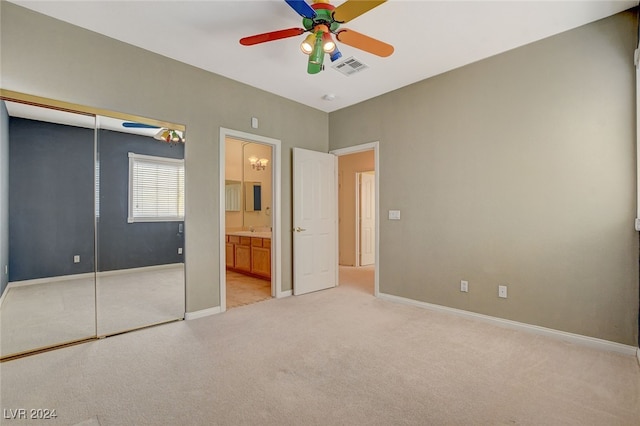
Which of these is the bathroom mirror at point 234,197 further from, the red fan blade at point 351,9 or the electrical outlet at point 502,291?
the electrical outlet at point 502,291

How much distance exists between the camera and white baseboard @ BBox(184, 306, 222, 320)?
348 cm

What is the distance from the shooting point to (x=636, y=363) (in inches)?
96.6

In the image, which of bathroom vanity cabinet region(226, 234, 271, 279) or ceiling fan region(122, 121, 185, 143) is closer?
ceiling fan region(122, 121, 185, 143)

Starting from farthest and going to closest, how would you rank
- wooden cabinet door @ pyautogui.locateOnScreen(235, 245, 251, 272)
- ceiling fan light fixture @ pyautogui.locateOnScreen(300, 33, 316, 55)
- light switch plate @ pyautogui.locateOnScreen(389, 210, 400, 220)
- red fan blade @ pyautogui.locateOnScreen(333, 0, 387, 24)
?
wooden cabinet door @ pyautogui.locateOnScreen(235, 245, 251, 272), light switch plate @ pyautogui.locateOnScreen(389, 210, 400, 220), ceiling fan light fixture @ pyautogui.locateOnScreen(300, 33, 316, 55), red fan blade @ pyautogui.locateOnScreen(333, 0, 387, 24)

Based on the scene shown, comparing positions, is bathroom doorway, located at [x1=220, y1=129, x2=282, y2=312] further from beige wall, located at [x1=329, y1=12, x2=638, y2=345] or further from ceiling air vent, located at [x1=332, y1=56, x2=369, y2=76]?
beige wall, located at [x1=329, y1=12, x2=638, y2=345]

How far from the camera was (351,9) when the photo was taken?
2092 millimetres

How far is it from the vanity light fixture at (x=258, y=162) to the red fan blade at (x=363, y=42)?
13.7 ft

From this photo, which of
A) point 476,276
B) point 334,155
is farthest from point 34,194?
point 476,276

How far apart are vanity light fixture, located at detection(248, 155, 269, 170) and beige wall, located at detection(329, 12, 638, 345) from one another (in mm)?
3049

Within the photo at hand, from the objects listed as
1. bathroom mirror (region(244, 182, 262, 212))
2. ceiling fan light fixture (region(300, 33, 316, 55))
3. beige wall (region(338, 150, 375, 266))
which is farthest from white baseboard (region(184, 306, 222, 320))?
beige wall (region(338, 150, 375, 266))

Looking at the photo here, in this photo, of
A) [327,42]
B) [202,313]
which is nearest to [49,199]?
[202,313]

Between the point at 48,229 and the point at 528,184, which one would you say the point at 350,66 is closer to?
the point at 528,184

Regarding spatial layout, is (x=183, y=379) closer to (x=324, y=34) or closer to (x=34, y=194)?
(x=34, y=194)

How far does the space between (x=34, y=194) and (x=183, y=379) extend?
7.48 ft
